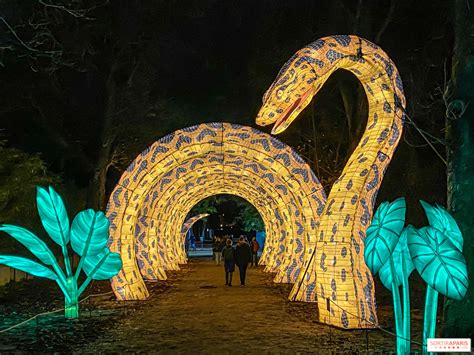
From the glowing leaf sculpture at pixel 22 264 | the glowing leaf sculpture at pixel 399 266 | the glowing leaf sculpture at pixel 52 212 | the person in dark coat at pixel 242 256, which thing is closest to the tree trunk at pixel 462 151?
the glowing leaf sculpture at pixel 399 266

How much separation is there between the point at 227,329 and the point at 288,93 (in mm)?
3833

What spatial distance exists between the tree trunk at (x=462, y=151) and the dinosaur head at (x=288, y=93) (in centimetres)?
203

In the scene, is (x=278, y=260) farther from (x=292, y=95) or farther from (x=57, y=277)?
(x=292, y=95)

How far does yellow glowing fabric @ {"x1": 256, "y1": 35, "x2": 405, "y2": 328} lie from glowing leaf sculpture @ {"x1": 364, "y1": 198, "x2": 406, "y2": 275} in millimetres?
2845

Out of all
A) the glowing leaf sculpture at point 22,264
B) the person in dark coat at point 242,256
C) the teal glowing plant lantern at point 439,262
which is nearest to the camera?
the teal glowing plant lantern at point 439,262

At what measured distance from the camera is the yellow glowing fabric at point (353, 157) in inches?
336

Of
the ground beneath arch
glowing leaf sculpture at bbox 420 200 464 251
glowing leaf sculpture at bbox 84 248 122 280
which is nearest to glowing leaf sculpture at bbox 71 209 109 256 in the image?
glowing leaf sculpture at bbox 84 248 122 280

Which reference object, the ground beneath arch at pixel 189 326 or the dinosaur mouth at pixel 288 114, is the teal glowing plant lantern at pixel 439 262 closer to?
the ground beneath arch at pixel 189 326

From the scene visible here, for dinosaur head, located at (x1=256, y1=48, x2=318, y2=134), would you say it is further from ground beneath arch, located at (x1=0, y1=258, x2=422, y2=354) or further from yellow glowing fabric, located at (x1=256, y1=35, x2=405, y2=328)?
ground beneath arch, located at (x1=0, y1=258, x2=422, y2=354)

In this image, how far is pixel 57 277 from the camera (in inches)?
408

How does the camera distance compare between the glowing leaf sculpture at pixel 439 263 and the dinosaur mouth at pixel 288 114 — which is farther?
the dinosaur mouth at pixel 288 114

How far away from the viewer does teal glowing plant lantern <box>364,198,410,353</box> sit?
5.72 m

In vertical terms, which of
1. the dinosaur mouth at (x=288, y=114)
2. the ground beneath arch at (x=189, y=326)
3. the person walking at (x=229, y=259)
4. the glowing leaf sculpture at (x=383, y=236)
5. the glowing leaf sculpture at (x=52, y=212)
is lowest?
the ground beneath arch at (x=189, y=326)

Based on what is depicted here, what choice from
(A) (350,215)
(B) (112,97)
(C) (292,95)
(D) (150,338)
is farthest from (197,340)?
(B) (112,97)
